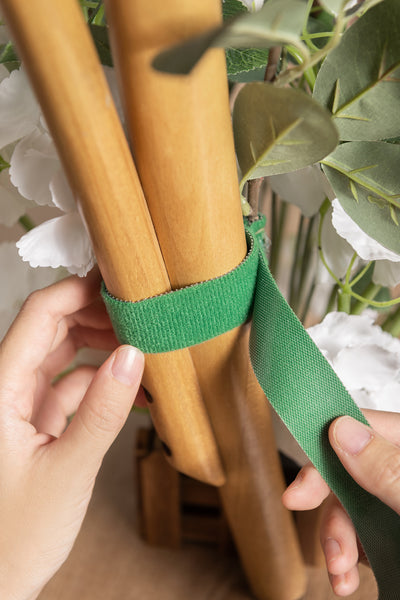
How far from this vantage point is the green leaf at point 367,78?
0.59 ft

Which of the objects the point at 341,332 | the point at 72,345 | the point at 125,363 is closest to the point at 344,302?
the point at 341,332

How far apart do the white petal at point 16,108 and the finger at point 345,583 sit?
0.31 m

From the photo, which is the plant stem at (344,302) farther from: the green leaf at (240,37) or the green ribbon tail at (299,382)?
the green leaf at (240,37)

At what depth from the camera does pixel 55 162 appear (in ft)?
0.77

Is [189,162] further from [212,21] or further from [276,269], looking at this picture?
[276,269]

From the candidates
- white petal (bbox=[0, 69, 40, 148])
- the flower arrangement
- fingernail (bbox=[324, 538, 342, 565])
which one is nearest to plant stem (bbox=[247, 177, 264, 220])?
the flower arrangement

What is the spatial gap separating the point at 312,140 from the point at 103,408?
16 centimetres

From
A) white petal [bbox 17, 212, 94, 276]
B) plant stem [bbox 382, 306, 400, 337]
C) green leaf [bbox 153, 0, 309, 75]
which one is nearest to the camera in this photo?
green leaf [bbox 153, 0, 309, 75]

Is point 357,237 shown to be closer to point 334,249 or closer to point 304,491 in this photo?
point 334,249

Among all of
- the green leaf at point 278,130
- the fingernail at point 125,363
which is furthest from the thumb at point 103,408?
the green leaf at point 278,130

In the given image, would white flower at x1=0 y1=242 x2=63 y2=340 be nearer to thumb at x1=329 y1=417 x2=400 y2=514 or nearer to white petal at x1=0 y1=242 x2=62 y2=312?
white petal at x1=0 y1=242 x2=62 y2=312

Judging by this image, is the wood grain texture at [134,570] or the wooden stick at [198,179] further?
the wood grain texture at [134,570]

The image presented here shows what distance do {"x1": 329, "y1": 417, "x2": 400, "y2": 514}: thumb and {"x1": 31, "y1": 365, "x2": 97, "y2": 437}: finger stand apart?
9.8 inches

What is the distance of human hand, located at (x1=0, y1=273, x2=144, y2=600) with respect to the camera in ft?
0.83
